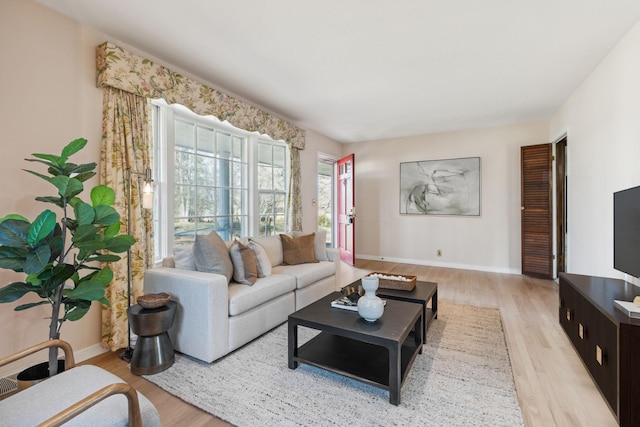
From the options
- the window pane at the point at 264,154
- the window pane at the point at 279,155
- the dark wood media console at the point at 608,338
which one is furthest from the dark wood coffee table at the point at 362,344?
the window pane at the point at 279,155

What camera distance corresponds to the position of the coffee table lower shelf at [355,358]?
1.84 m

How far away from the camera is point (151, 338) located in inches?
82.7

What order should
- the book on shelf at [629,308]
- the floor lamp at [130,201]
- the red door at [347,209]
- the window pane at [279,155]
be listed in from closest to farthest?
1. the book on shelf at [629,308]
2. the floor lamp at [130,201]
3. the window pane at [279,155]
4. the red door at [347,209]

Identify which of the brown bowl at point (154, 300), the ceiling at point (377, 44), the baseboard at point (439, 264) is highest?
the ceiling at point (377, 44)

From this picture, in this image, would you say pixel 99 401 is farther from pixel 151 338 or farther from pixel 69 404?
pixel 151 338

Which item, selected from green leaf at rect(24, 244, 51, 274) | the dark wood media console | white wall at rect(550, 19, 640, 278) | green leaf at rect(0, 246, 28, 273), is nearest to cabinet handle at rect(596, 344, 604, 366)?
the dark wood media console

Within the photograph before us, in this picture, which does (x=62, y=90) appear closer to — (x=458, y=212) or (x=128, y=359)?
(x=128, y=359)

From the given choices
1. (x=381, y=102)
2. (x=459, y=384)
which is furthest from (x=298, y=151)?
(x=459, y=384)

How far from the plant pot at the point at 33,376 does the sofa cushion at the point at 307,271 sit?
6.07 feet

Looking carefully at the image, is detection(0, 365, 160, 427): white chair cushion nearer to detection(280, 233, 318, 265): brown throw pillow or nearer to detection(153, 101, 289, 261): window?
detection(153, 101, 289, 261): window

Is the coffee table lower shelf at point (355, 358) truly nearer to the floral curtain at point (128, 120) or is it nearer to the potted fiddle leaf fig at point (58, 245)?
the potted fiddle leaf fig at point (58, 245)

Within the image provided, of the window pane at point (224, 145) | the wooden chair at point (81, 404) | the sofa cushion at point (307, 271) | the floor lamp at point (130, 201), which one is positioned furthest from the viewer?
the window pane at point (224, 145)

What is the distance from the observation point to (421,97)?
12.4 feet

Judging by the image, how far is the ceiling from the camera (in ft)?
6.86
